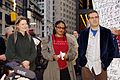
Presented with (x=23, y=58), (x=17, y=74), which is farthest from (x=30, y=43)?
(x=17, y=74)

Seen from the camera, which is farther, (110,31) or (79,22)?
(79,22)

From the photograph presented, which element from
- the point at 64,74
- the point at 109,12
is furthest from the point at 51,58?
the point at 109,12

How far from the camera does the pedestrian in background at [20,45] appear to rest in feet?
19.0

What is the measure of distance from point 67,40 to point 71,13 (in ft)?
507

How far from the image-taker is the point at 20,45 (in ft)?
19.1

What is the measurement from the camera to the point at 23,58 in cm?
582

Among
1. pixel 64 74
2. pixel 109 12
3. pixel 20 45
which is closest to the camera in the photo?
pixel 20 45

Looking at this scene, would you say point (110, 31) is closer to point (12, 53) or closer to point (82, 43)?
point (82, 43)

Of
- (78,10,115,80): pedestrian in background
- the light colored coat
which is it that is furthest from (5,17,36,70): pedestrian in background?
(78,10,115,80): pedestrian in background

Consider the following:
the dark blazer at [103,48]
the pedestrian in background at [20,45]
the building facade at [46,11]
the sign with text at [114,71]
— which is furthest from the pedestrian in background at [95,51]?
the building facade at [46,11]

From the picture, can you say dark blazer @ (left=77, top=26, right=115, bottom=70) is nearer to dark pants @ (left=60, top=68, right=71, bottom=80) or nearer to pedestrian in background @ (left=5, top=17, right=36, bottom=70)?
pedestrian in background @ (left=5, top=17, right=36, bottom=70)

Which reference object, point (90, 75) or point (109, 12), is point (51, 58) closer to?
point (90, 75)

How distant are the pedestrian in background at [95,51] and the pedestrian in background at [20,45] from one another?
852 mm

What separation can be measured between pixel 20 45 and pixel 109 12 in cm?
A: 139
